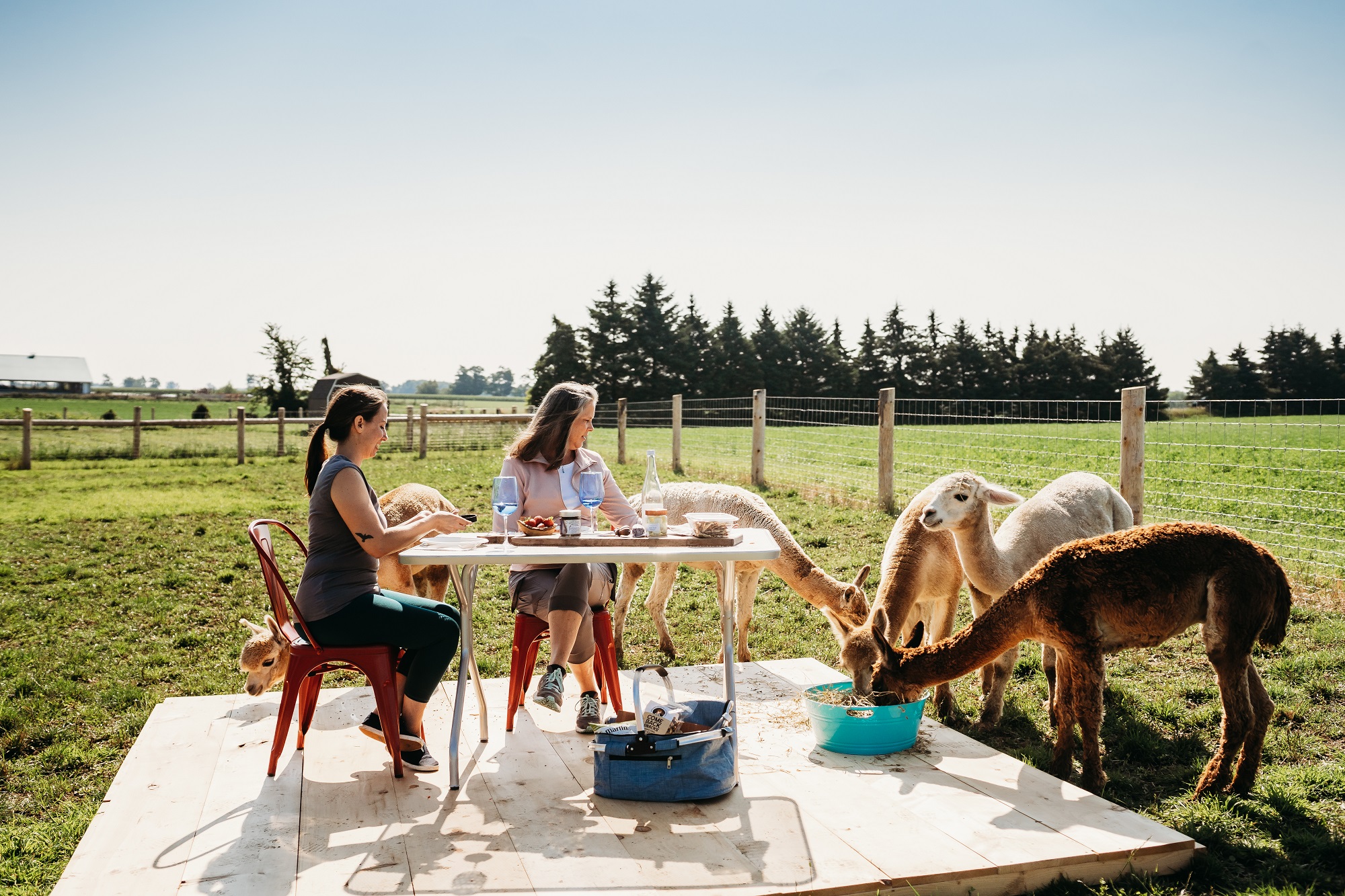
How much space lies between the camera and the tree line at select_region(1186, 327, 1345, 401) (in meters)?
46.7

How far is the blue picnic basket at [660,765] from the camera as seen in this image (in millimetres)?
3168

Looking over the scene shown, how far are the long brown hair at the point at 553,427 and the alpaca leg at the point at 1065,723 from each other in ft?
7.57

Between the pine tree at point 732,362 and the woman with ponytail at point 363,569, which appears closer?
the woman with ponytail at point 363,569

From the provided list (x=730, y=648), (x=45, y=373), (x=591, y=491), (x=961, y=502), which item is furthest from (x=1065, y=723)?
(x=45, y=373)

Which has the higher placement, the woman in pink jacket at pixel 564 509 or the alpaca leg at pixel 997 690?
the woman in pink jacket at pixel 564 509

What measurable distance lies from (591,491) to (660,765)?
1.14 meters

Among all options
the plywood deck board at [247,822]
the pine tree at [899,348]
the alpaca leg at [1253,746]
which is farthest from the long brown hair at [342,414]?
the pine tree at [899,348]

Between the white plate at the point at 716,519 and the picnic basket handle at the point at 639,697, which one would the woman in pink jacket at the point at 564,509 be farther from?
the white plate at the point at 716,519

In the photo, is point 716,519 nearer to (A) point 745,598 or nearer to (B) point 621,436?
(A) point 745,598

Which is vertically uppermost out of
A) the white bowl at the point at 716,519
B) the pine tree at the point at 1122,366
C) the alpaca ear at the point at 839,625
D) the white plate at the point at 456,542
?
the pine tree at the point at 1122,366

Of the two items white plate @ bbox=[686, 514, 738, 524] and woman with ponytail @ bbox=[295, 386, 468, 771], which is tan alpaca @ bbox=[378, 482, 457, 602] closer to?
woman with ponytail @ bbox=[295, 386, 468, 771]

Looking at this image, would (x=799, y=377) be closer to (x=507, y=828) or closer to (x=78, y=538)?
(x=78, y=538)

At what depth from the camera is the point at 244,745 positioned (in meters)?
3.81

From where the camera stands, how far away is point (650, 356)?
4762 cm
